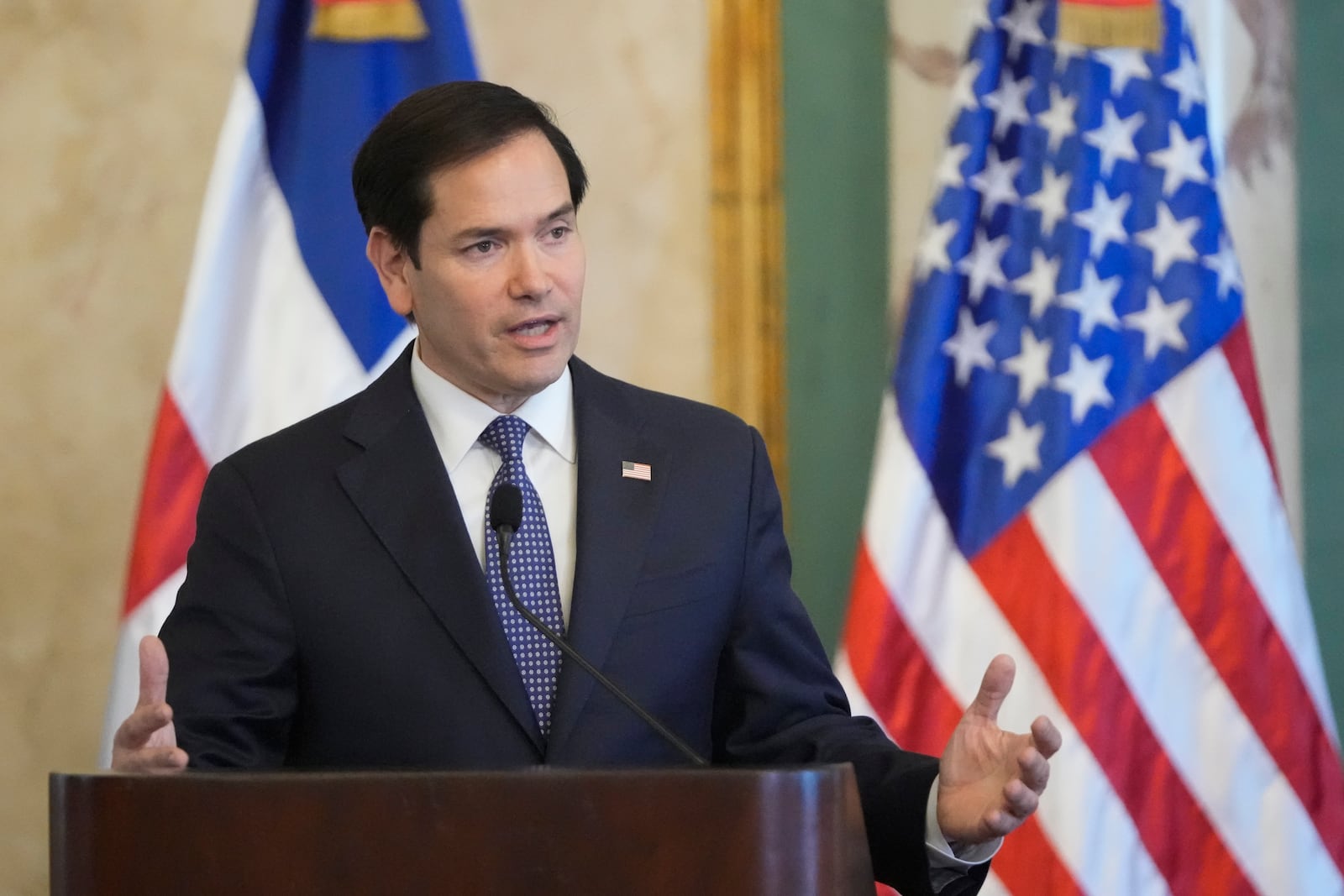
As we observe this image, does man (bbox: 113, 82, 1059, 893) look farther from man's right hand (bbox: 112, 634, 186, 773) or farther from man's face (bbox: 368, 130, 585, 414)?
man's right hand (bbox: 112, 634, 186, 773)

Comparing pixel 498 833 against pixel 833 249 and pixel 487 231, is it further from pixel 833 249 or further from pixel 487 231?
pixel 833 249

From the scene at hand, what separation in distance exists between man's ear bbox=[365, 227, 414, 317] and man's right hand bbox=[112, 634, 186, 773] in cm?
69

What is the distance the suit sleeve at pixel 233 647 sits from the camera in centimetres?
183

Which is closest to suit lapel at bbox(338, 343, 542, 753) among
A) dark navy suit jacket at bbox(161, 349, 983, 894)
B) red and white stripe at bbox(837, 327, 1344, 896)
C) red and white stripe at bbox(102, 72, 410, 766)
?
dark navy suit jacket at bbox(161, 349, 983, 894)

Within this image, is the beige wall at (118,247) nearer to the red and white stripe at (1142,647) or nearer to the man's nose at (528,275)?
the red and white stripe at (1142,647)

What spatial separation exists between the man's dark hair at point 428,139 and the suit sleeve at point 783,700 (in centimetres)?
53

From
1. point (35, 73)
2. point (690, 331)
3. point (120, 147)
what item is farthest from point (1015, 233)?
point (35, 73)

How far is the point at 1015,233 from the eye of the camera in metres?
2.94

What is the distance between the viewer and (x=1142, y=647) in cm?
285

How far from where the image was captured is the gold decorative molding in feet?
10.7

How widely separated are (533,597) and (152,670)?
49cm

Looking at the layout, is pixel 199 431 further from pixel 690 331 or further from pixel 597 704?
pixel 597 704

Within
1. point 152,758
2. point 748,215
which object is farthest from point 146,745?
point 748,215

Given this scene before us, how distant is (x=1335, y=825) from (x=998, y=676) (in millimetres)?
1565
